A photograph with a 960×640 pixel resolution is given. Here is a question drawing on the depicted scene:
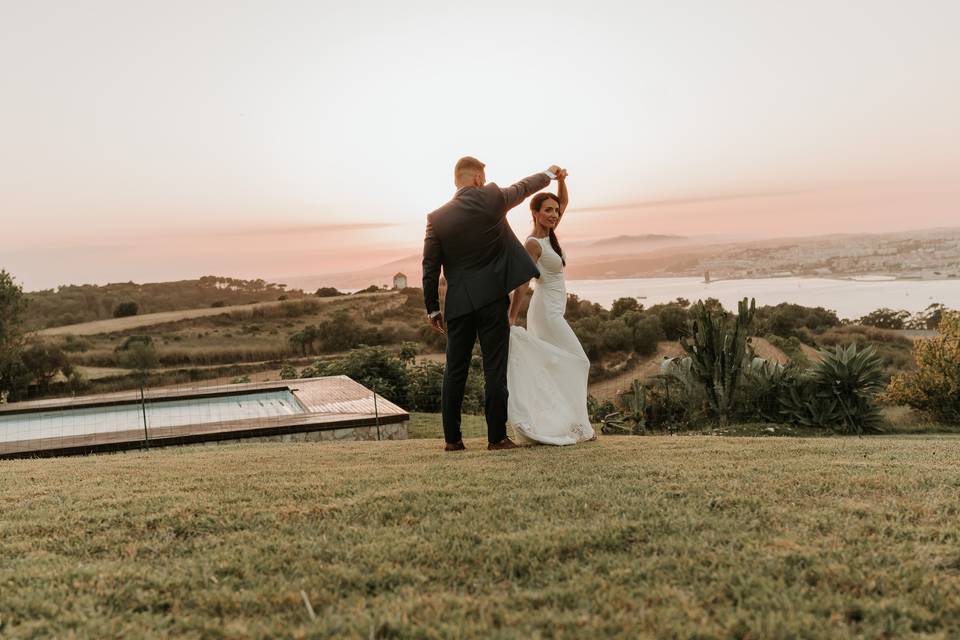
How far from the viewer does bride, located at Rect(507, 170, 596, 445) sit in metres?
4.78

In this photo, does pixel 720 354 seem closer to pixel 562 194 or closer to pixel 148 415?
pixel 562 194

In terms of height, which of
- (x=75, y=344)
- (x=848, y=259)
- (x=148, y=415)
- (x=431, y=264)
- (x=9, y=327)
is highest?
(x=848, y=259)

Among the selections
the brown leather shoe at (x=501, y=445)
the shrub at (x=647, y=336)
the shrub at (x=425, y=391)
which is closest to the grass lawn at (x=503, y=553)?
the brown leather shoe at (x=501, y=445)

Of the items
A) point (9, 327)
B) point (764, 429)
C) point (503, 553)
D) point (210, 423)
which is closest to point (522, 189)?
point (503, 553)

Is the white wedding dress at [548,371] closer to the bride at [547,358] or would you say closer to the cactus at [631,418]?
the bride at [547,358]

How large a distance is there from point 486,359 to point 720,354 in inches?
219

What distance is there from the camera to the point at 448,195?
15.5ft

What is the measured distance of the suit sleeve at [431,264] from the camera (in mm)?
4531

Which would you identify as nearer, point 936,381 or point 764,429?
point 764,429

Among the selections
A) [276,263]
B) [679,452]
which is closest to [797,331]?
[679,452]

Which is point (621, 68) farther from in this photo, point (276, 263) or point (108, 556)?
point (276, 263)

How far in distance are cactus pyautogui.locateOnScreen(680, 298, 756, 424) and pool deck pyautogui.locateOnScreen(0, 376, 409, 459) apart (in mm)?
4235

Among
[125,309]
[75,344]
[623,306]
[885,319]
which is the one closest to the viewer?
[75,344]

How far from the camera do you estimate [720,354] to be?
906cm
